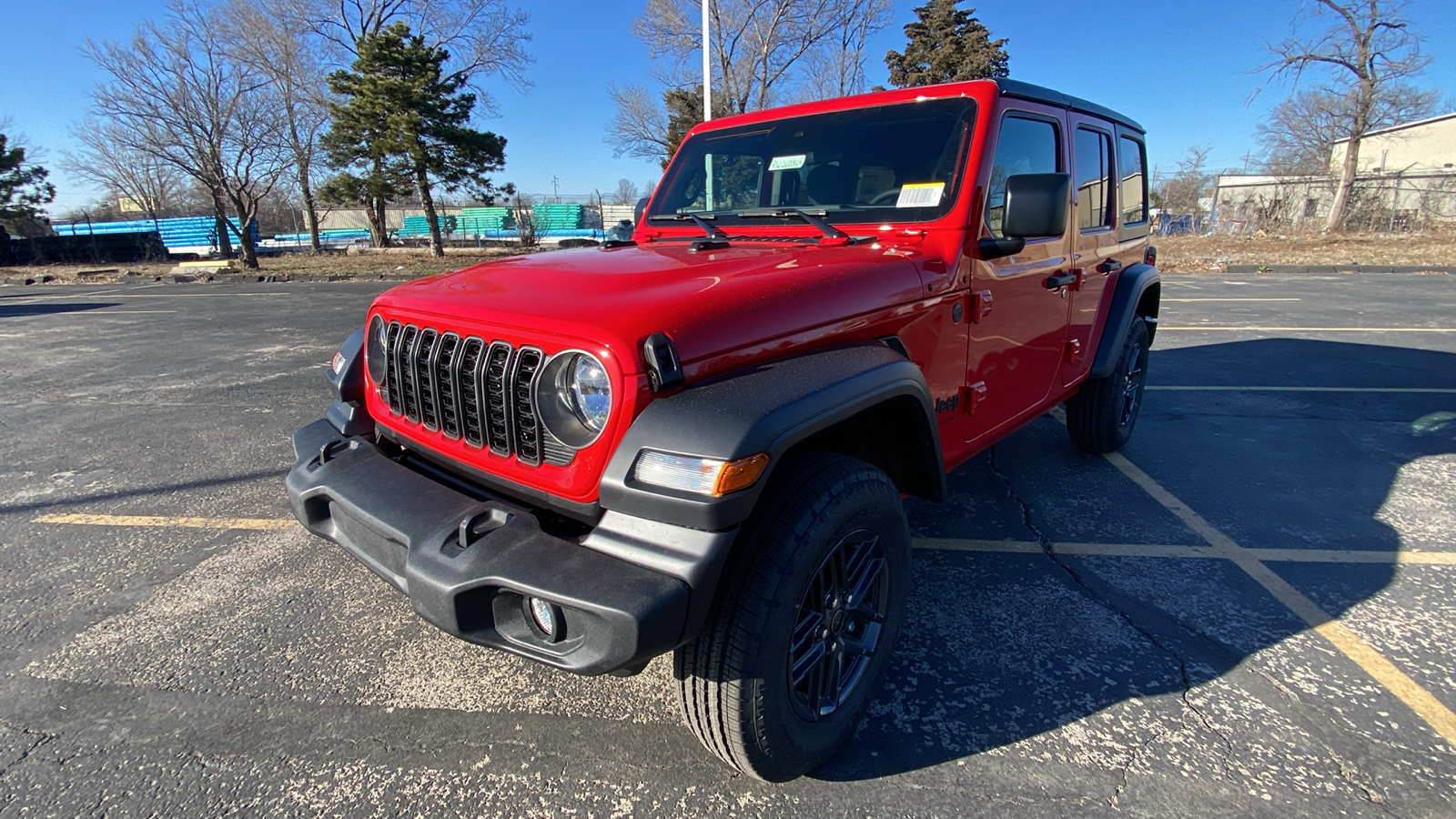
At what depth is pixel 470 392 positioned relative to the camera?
82.7 inches

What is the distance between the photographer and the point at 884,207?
2896 millimetres

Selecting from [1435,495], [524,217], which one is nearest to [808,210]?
[1435,495]

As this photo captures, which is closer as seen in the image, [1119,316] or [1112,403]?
[1119,316]

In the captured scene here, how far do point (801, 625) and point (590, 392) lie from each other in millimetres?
853

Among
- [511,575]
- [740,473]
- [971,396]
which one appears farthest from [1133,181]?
[511,575]

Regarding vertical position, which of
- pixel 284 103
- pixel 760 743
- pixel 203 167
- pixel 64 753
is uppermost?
pixel 284 103

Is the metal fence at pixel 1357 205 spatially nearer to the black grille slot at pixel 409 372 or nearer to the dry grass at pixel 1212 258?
the dry grass at pixel 1212 258

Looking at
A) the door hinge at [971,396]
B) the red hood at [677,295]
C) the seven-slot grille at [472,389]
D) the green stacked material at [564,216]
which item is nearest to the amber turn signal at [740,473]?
the red hood at [677,295]

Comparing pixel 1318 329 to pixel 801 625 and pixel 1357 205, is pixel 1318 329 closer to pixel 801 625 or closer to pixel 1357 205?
pixel 801 625

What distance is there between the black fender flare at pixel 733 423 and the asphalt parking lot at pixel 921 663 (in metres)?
0.90

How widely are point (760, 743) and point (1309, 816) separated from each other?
56.7 inches

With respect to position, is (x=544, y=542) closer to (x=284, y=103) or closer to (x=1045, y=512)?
(x=1045, y=512)

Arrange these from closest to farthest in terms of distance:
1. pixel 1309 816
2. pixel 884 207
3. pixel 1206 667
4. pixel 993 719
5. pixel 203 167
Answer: pixel 1309 816
pixel 993 719
pixel 1206 667
pixel 884 207
pixel 203 167

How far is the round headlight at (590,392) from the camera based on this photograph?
5.98 ft
